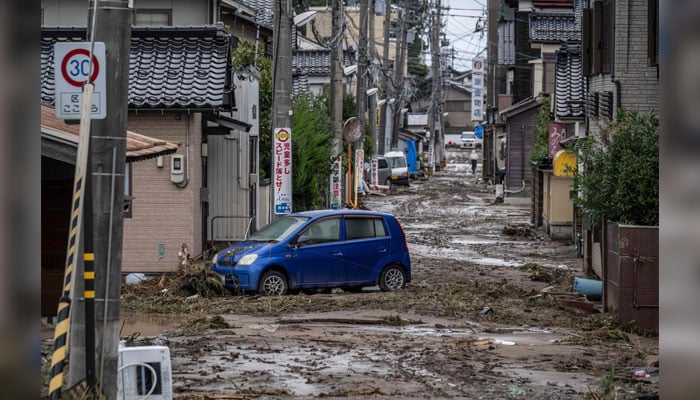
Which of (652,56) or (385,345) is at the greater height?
(652,56)

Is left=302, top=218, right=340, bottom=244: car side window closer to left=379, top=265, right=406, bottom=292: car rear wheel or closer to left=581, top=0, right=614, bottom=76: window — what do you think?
left=379, top=265, right=406, bottom=292: car rear wheel

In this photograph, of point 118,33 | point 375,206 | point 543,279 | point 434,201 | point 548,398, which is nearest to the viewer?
point 118,33

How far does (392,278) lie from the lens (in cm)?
2088

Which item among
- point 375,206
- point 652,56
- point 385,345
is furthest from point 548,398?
point 375,206

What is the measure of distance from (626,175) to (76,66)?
375 inches

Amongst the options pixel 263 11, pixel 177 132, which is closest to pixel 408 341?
pixel 177 132

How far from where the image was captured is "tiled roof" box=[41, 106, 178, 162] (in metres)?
12.7

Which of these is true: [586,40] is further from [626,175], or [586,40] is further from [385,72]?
[385,72]

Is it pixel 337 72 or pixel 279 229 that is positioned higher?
pixel 337 72

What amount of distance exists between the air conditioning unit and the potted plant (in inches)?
327

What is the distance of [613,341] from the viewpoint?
14695mm

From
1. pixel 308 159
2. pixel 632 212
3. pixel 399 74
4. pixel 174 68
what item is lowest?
pixel 632 212

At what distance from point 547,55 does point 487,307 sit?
32.8 meters

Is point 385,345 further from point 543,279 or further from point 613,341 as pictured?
point 543,279
